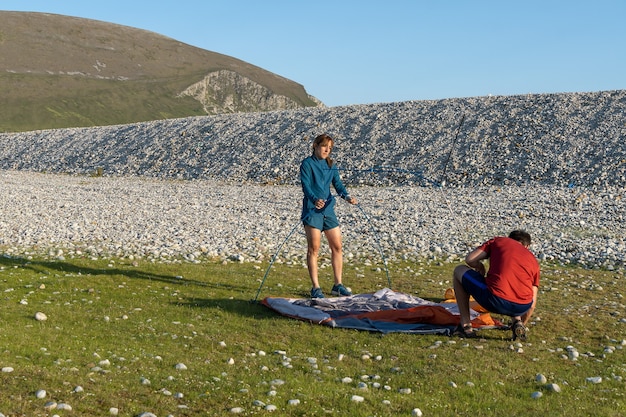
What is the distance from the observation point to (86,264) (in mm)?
16016

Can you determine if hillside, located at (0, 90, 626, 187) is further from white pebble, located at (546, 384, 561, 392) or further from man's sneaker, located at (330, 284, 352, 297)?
white pebble, located at (546, 384, 561, 392)

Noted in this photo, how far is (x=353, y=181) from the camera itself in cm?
4206

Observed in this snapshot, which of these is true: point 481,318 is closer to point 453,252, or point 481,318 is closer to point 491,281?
point 491,281

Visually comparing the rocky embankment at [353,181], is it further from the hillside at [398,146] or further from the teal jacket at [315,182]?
the teal jacket at [315,182]

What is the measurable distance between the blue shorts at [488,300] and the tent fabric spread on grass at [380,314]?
87 centimetres

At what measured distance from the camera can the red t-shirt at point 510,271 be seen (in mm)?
9555

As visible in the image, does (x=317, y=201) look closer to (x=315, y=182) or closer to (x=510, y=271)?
(x=315, y=182)

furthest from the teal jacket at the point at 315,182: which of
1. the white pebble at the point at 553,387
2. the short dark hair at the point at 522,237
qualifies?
the white pebble at the point at 553,387

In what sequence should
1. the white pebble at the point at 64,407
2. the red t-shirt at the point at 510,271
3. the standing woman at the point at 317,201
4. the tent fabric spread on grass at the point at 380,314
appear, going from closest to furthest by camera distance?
the white pebble at the point at 64,407 → the red t-shirt at the point at 510,271 → the tent fabric spread on grass at the point at 380,314 → the standing woman at the point at 317,201

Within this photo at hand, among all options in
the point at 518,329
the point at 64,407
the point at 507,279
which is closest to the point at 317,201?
the point at 507,279

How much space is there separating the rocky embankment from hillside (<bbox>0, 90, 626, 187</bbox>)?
0.16m

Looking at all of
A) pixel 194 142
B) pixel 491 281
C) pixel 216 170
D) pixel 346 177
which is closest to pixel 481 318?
pixel 491 281

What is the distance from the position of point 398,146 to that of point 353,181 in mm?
6342

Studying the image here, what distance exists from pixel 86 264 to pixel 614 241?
1566 centimetres
